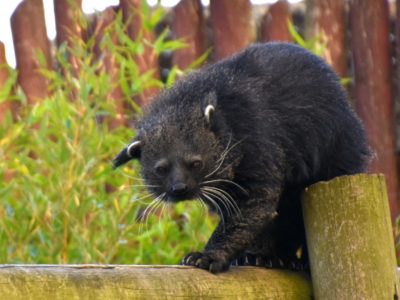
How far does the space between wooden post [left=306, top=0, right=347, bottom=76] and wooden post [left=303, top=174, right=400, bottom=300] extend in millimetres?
2578

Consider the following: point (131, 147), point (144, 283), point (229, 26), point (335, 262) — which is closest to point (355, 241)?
point (335, 262)

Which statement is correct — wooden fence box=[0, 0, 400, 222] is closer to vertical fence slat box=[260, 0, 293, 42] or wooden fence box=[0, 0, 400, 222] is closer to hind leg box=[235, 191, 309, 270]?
vertical fence slat box=[260, 0, 293, 42]

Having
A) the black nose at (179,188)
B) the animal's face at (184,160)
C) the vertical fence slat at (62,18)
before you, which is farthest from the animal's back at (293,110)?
the vertical fence slat at (62,18)

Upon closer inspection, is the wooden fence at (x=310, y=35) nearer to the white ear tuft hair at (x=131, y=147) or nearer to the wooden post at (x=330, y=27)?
the wooden post at (x=330, y=27)

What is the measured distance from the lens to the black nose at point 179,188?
3836 millimetres

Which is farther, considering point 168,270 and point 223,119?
point 223,119

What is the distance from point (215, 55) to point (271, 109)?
1909mm

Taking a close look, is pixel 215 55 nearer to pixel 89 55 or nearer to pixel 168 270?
pixel 89 55

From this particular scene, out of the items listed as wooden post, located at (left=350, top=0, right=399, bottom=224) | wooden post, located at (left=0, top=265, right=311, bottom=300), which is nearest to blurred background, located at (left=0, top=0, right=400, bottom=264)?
wooden post, located at (left=350, top=0, right=399, bottom=224)

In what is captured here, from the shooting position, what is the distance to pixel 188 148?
3.92 meters

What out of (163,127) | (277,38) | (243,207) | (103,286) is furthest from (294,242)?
(277,38)

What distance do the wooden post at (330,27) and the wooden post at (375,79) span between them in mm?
58

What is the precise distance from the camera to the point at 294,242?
404 centimetres

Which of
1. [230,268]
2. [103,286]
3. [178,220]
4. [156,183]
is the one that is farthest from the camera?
[178,220]
